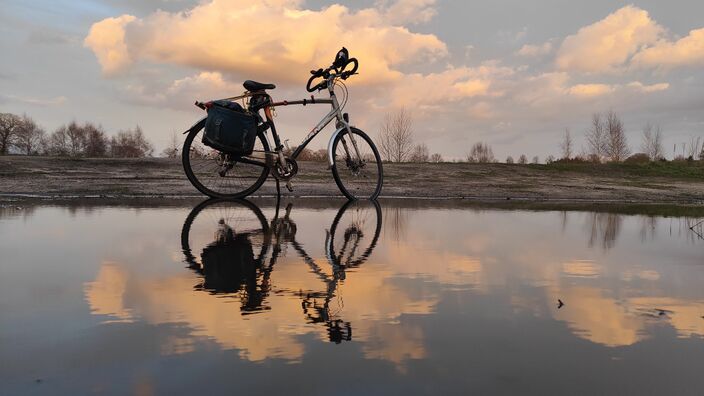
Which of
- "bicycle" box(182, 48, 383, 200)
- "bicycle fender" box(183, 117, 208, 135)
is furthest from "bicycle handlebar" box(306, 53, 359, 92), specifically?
"bicycle fender" box(183, 117, 208, 135)

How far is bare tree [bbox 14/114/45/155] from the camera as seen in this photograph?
254ft

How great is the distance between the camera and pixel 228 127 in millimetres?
6867

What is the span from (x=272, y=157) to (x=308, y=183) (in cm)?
406

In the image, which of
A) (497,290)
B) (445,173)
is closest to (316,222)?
(497,290)

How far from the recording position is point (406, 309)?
244 centimetres

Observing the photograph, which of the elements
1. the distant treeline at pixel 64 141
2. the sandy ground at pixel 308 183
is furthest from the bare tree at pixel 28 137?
the sandy ground at pixel 308 183

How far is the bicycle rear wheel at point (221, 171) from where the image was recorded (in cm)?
743

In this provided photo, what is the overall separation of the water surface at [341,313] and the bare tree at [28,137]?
83.3 meters

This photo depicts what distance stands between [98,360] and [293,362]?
26.2 inches

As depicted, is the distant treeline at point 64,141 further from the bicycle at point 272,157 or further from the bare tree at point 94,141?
the bicycle at point 272,157

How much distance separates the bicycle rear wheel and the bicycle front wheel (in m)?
1.15

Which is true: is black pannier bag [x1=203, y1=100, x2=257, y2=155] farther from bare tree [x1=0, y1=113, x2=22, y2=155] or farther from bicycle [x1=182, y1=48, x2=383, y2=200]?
bare tree [x1=0, y1=113, x2=22, y2=155]

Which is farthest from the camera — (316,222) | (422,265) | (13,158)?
(13,158)

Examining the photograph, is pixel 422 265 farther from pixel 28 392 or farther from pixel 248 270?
pixel 28 392
